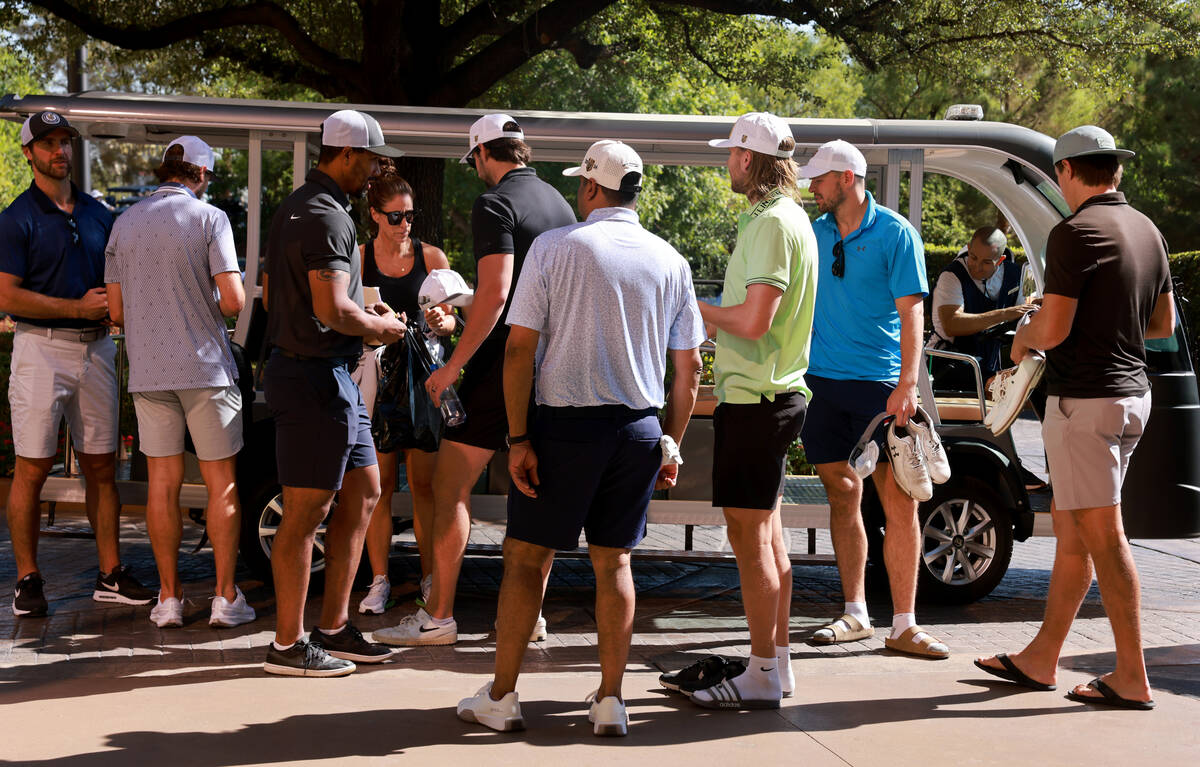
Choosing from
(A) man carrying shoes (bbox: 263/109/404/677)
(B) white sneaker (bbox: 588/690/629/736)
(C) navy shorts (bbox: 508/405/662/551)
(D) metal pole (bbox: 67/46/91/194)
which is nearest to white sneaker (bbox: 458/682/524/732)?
(B) white sneaker (bbox: 588/690/629/736)

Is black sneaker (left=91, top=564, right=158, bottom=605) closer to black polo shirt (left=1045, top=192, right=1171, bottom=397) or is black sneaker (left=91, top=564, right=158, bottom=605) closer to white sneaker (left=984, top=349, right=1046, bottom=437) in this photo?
white sneaker (left=984, top=349, right=1046, bottom=437)

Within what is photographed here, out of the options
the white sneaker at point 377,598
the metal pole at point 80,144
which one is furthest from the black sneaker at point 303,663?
the metal pole at point 80,144

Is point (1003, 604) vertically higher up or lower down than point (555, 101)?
lower down

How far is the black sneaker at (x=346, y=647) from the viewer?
509 cm

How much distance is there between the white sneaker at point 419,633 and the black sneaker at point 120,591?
4.25ft

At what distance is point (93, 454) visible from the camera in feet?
19.5

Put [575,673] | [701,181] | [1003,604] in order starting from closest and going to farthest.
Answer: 1. [575,673]
2. [1003,604]
3. [701,181]

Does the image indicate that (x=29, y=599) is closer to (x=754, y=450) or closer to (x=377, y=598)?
(x=377, y=598)

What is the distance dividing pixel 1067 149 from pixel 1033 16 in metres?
7.25

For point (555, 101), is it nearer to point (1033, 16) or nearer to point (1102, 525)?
point (1033, 16)

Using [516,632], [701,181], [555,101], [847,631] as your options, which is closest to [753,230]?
[516,632]

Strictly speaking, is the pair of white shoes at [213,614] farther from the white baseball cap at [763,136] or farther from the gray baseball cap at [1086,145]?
the gray baseball cap at [1086,145]

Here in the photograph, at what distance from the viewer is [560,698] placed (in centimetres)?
474

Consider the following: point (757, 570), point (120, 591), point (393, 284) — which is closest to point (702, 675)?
point (757, 570)
